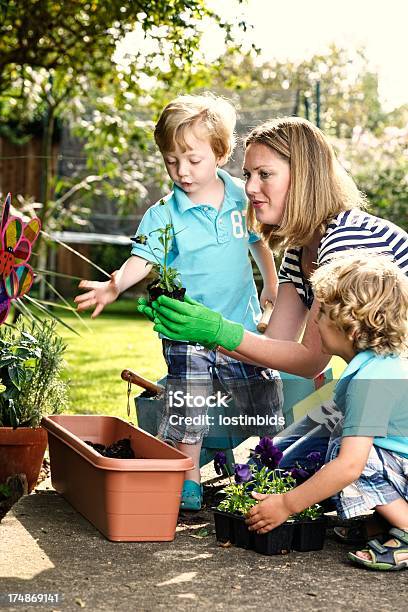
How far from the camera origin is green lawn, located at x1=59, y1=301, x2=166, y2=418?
4.72m

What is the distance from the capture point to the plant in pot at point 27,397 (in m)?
2.88

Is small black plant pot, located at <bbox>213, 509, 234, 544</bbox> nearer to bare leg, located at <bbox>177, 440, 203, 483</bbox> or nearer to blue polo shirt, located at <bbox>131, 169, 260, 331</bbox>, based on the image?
bare leg, located at <bbox>177, 440, 203, 483</bbox>

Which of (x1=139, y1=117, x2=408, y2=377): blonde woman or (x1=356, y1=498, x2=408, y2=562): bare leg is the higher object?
(x1=139, y1=117, x2=408, y2=377): blonde woman

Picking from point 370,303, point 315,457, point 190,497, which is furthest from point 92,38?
point 370,303

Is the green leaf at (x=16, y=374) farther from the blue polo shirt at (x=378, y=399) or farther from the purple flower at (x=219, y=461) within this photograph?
the blue polo shirt at (x=378, y=399)

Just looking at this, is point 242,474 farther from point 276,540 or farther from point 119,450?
point 119,450

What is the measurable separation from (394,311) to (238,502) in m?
0.62

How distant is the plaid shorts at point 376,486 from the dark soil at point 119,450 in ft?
2.31

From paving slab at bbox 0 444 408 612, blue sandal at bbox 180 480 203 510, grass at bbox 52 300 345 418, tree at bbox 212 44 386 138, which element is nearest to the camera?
paving slab at bbox 0 444 408 612

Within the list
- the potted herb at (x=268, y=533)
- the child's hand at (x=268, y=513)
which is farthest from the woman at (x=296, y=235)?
the child's hand at (x=268, y=513)

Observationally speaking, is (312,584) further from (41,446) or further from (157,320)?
(41,446)

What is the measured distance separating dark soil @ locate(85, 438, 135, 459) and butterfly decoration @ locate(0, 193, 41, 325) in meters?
0.49

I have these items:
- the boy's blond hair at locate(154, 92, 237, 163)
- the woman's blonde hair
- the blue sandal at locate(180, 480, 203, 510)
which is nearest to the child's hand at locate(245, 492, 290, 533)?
the blue sandal at locate(180, 480, 203, 510)

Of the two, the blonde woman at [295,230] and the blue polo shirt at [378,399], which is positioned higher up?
the blonde woman at [295,230]
